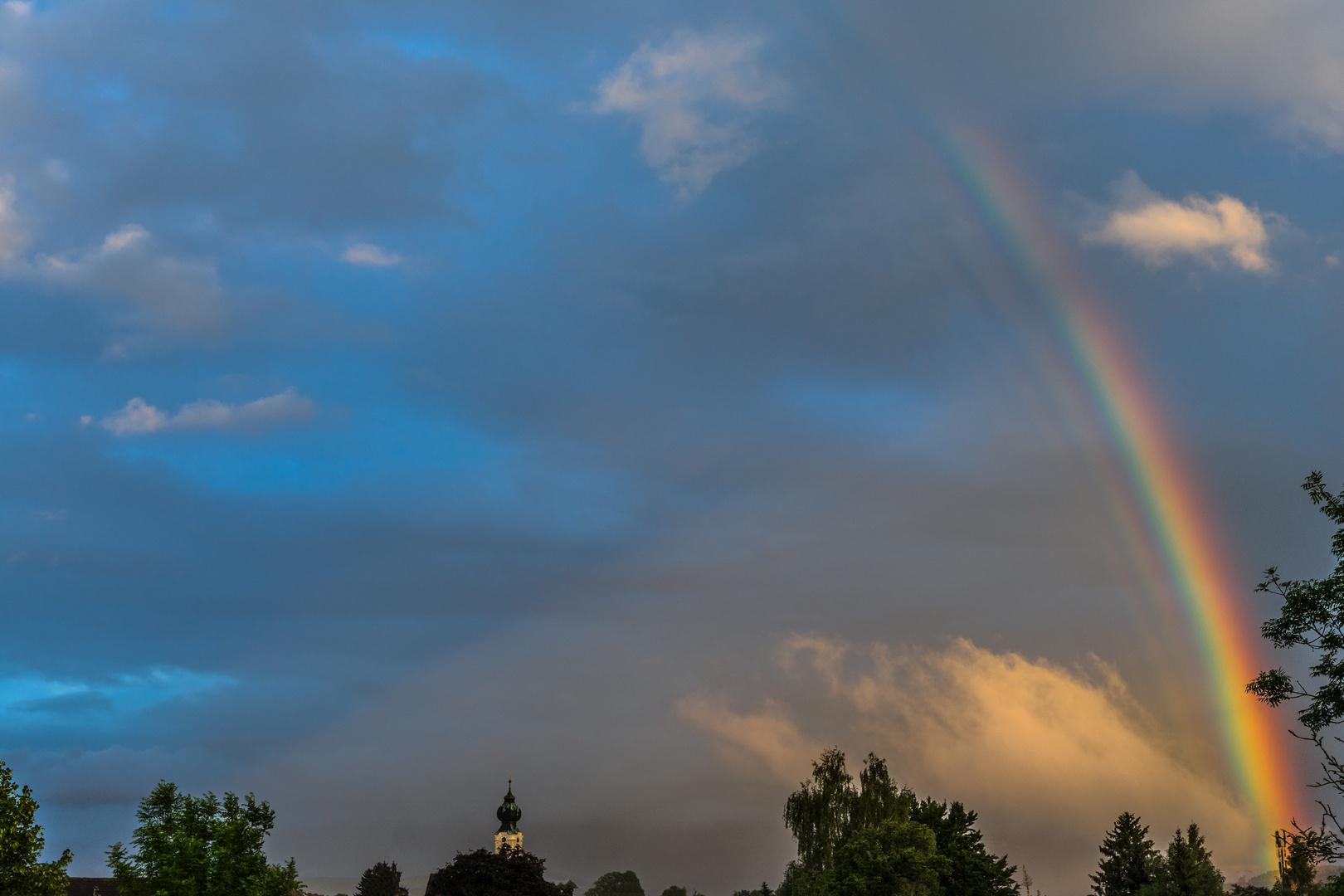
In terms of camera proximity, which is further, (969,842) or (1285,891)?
(969,842)

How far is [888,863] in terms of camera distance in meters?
→ 80.7

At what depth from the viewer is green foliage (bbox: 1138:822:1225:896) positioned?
96.9 metres

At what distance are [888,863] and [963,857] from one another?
Result: 74.6ft

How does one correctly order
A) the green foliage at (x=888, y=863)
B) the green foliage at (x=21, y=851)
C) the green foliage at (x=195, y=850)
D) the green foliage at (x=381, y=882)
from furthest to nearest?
the green foliage at (x=381, y=882)
the green foliage at (x=888, y=863)
the green foliage at (x=195, y=850)
the green foliage at (x=21, y=851)

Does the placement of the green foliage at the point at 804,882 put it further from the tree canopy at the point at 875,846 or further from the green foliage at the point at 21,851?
the green foliage at the point at 21,851

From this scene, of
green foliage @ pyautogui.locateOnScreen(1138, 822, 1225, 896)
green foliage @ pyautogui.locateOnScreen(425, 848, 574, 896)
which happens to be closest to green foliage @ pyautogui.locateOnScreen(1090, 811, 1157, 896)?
green foliage @ pyautogui.locateOnScreen(1138, 822, 1225, 896)

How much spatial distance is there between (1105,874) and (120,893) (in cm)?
8573

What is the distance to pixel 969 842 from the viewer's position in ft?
342

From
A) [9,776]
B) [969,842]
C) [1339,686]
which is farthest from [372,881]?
[1339,686]

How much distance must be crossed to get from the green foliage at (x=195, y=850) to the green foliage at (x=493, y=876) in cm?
1153

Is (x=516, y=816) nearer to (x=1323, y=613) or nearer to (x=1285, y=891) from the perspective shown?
(x=1285, y=891)

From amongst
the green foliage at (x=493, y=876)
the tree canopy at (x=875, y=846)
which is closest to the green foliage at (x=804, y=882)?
the tree canopy at (x=875, y=846)

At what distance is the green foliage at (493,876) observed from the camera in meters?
70.9

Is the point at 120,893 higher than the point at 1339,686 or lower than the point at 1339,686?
lower
